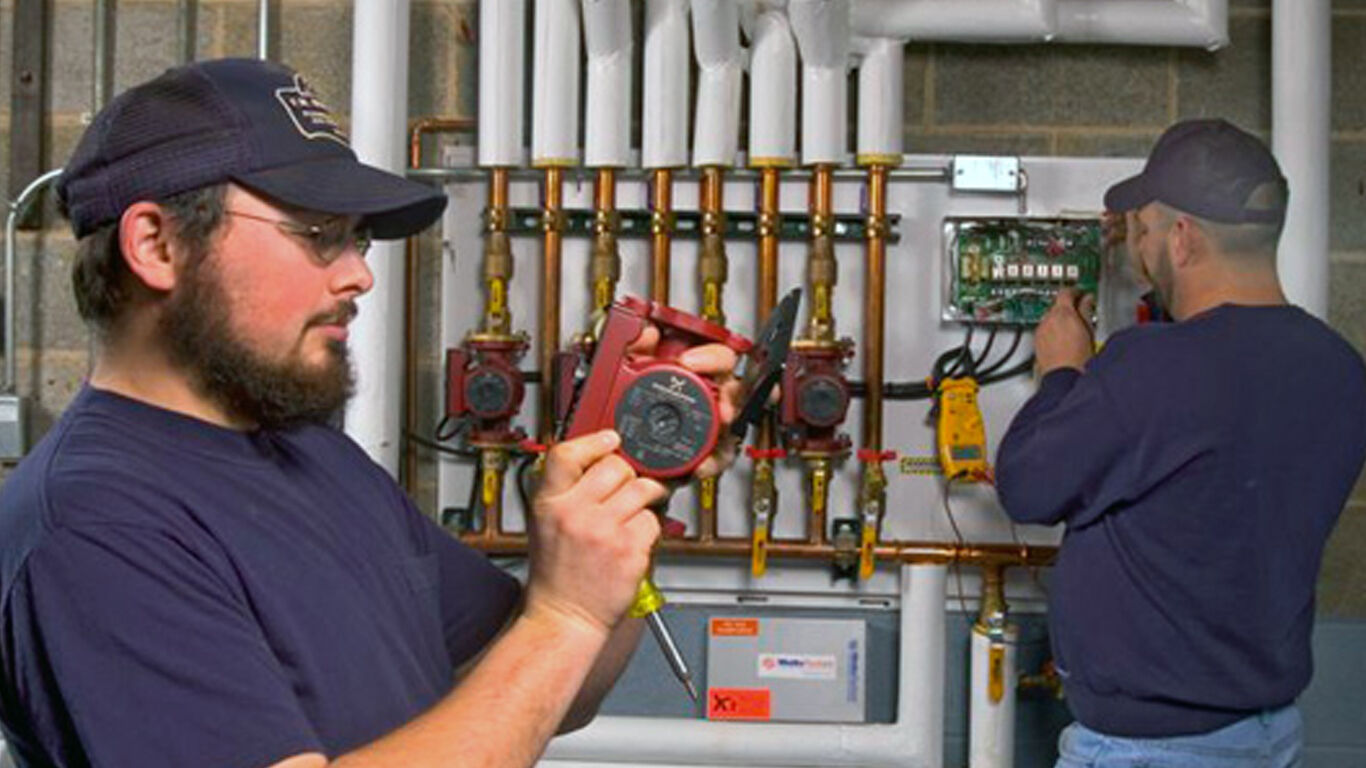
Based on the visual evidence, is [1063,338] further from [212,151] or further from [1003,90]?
[212,151]

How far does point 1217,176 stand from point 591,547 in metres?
1.34

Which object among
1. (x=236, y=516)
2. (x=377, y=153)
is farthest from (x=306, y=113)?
(x=377, y=153)

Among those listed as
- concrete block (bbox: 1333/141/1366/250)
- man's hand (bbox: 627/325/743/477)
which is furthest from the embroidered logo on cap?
concrete block (bbox: 1333/141/1366/250)

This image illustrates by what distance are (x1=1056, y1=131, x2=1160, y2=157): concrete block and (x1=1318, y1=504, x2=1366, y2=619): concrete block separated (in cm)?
64

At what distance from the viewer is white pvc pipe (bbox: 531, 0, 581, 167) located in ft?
8.03

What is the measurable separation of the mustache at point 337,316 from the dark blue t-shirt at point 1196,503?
1131mm

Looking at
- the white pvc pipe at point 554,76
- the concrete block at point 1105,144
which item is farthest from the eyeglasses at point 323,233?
the concrete block at point 1105,144

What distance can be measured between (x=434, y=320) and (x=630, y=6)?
58 cm

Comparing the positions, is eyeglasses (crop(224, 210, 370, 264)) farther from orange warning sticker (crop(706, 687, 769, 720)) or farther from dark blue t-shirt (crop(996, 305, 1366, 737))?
orange warning sticker (crop(706, 687, 769, 720))

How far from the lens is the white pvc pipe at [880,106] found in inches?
96.3

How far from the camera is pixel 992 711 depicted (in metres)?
2.43

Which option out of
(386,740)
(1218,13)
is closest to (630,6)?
(1218,13)

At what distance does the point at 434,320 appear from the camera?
2600 millimetres

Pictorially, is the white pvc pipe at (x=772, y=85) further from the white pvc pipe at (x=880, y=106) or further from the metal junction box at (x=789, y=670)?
the metal junction box at (x=789, y=670)
